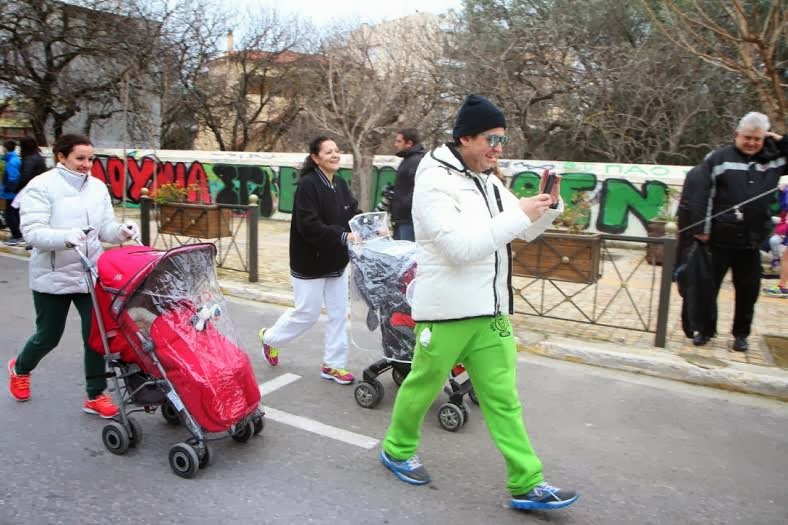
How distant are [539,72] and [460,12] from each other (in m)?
4.11

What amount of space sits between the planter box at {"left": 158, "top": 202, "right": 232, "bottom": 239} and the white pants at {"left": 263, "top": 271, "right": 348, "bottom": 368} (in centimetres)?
436

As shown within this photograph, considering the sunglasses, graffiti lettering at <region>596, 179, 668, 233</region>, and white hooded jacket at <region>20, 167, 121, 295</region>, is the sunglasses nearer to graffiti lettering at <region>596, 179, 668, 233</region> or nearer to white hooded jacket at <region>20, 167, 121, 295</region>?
white hooded jacket at <region>20, 167, 121, 295</region>

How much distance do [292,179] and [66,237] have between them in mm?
13304

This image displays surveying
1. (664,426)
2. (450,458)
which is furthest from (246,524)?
(664,426)

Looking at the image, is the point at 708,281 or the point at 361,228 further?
the point at 708,281

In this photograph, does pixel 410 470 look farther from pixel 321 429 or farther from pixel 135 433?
pixel 135 433

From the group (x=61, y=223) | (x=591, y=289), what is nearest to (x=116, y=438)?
(x=61, y=223)

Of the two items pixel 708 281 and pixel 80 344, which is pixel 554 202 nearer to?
pixel 708 281

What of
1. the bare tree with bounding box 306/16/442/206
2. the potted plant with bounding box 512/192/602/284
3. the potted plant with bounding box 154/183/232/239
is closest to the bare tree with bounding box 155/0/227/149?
the bare tree with bounding box 306/16/442/206

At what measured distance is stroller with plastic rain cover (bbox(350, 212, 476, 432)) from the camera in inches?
165

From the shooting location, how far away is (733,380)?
5008 mm

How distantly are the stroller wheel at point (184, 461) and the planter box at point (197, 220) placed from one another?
5.84 meters

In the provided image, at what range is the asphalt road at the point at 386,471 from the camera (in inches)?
123

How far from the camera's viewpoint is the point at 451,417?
4086 mm
